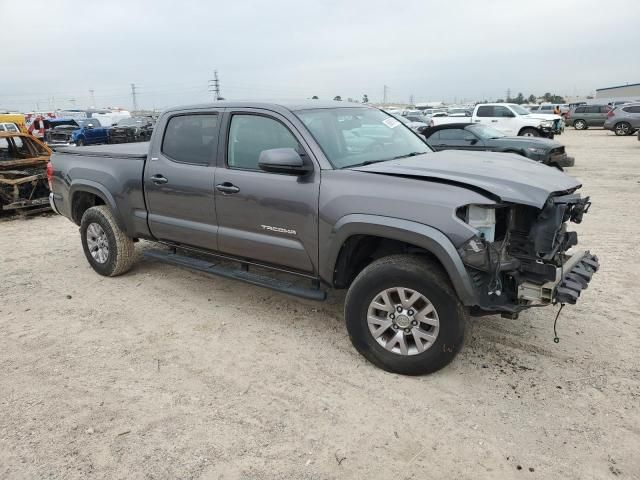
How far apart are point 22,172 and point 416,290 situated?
8.26 m

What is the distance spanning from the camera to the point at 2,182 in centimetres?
854

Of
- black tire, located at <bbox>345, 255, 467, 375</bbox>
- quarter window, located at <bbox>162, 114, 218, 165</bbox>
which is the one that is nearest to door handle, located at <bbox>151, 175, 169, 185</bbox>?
quarter window, located at <bbox>162, 114, 218, 165</bbox>

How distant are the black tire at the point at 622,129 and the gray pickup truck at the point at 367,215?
26422 millimetres

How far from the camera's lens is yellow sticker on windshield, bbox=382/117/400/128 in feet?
14.9

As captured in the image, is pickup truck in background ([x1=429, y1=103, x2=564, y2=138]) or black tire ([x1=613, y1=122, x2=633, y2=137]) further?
black tire ([x1=613, y1=122, x2=633, y2=137])

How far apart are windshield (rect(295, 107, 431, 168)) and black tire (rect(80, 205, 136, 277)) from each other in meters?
2.59

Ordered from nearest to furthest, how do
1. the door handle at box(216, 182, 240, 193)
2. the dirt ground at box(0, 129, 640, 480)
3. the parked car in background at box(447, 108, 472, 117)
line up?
the dirt ground at box(0, 129, 640, 480) < the door handle at box(216, 182, 240, 193) < the parked car in background at box(447, 108, 472, 117)

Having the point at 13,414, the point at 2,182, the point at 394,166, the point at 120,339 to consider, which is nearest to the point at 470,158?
the point at 394,166

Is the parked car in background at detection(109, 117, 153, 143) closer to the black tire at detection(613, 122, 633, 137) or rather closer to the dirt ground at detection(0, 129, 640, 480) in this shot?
the dirt ground at detection(0, 129, 640, 480)

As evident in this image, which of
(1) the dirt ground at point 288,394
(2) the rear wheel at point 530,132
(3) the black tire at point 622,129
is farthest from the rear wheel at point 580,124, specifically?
(1) the dirt ground at point 288,394

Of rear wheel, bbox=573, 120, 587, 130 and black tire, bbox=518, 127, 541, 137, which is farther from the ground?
black tire, bbox=518, 127, 541, 137

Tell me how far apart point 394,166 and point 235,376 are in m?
1.86

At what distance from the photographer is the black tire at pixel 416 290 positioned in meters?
3.16

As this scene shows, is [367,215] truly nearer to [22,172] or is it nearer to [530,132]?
[22,172]
